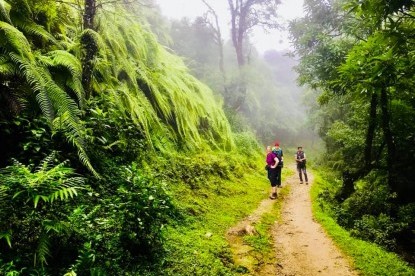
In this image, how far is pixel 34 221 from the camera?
3014 mm

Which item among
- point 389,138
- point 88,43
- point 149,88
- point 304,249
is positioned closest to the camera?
point 88,43

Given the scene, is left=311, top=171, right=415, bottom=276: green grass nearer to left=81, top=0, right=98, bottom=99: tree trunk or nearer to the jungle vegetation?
the jungle vegetation

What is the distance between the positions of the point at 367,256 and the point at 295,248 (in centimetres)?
112

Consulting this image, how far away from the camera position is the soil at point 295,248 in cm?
468

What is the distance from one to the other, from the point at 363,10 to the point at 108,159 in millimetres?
4097

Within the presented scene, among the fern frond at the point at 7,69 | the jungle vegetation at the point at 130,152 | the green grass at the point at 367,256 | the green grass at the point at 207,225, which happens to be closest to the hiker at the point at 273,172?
the green grass at the point at 207,225

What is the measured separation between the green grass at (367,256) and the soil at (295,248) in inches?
5.5

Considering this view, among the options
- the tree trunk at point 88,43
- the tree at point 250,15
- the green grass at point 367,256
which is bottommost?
the green grass at point 367,256

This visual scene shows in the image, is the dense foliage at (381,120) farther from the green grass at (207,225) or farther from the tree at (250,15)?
the tree at (250,15)

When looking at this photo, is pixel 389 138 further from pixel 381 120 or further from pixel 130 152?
pixel 130 152

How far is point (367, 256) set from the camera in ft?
16.6

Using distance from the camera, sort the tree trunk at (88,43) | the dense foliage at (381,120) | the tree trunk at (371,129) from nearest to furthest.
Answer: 1. the dense foliage at (381,120)
2. the tree trunk at (88,43)
3. the tree trunk at (371,129)

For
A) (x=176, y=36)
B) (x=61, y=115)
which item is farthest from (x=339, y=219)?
(x=176, y=36)

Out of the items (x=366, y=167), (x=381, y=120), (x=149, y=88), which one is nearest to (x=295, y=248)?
(x=366, y=167)
